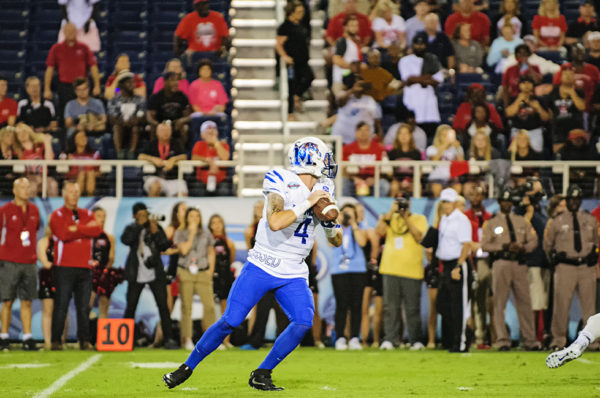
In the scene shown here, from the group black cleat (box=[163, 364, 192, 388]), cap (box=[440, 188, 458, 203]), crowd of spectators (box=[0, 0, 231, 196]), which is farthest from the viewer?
crowd of spectators (box=[0, 0, 231, 196])

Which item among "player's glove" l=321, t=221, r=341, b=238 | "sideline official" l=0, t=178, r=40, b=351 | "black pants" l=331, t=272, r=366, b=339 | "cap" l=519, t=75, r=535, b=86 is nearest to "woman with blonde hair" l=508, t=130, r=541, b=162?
"cap" l=519, t=75, r=535, b=86

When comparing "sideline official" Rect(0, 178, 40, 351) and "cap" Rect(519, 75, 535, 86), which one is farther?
"cap" Rect(519, 75, 535, 86)

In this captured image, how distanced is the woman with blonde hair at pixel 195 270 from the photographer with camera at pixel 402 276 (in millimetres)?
2352

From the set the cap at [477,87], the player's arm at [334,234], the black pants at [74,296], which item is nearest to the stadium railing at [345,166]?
the black pants at [74,296]

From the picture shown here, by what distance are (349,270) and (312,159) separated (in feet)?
20.3

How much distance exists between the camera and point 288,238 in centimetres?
877

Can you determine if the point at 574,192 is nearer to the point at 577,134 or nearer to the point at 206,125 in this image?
the point at 577,134

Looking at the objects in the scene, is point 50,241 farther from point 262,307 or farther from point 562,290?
point 562,290

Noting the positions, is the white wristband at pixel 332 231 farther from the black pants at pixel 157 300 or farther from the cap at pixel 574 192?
the cap at pixel 574 192

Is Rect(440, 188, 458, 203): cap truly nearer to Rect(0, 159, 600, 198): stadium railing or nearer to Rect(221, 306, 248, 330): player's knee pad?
Rect(0, 159, 600, 198): stadium railing

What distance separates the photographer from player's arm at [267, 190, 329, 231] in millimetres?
8328

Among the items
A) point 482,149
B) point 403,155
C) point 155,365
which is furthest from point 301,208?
point 482,149

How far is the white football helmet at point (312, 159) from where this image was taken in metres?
8.73

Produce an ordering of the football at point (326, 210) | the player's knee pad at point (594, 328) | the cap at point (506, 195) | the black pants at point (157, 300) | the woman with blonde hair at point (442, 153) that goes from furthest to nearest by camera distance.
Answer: the woman with blonde hair at point (442, 153) < the cap at point (506, 195) < the black pants at point (157, 300) < the player's knee pad at point (594, 328) < the football at point (326, 210)
